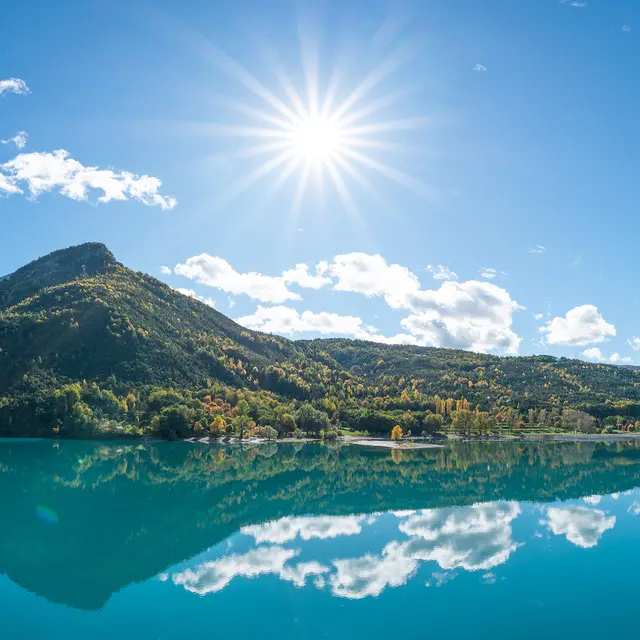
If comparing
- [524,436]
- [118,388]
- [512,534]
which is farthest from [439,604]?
[524,436]

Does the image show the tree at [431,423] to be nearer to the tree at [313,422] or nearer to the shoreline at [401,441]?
the shoreline at [401,441]

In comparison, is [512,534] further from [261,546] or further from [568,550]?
[261,546]

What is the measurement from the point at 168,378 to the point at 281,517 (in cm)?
9157

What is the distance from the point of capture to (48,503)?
40.6m

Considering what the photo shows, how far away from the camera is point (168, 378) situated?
12300 centimetres

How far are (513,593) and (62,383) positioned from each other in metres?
106

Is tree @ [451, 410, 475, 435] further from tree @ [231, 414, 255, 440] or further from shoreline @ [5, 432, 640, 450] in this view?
tree @ [231, 414, 255, 440]

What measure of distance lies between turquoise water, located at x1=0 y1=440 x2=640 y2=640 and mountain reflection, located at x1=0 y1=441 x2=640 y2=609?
0.16 m

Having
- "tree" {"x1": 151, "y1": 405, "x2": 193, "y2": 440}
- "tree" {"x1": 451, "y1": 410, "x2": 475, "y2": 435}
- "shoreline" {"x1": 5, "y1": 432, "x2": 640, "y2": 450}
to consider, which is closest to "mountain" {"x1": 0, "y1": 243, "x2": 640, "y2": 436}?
"tree" {"x1": 151, "y1": 405, "x2": 193, "y2": 440}

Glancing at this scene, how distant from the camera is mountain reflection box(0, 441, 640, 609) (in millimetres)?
24875

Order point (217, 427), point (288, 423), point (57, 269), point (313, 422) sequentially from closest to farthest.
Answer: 1. point (217, 427)
2. point (288, 423)
3. point (313, 422)
4. point (57, 269)

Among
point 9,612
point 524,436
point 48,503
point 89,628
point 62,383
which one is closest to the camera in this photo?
point 89,628

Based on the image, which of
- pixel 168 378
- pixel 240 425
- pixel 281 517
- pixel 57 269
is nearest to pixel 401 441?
pixel 240 425

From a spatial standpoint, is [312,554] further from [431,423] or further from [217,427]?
[431,423]
